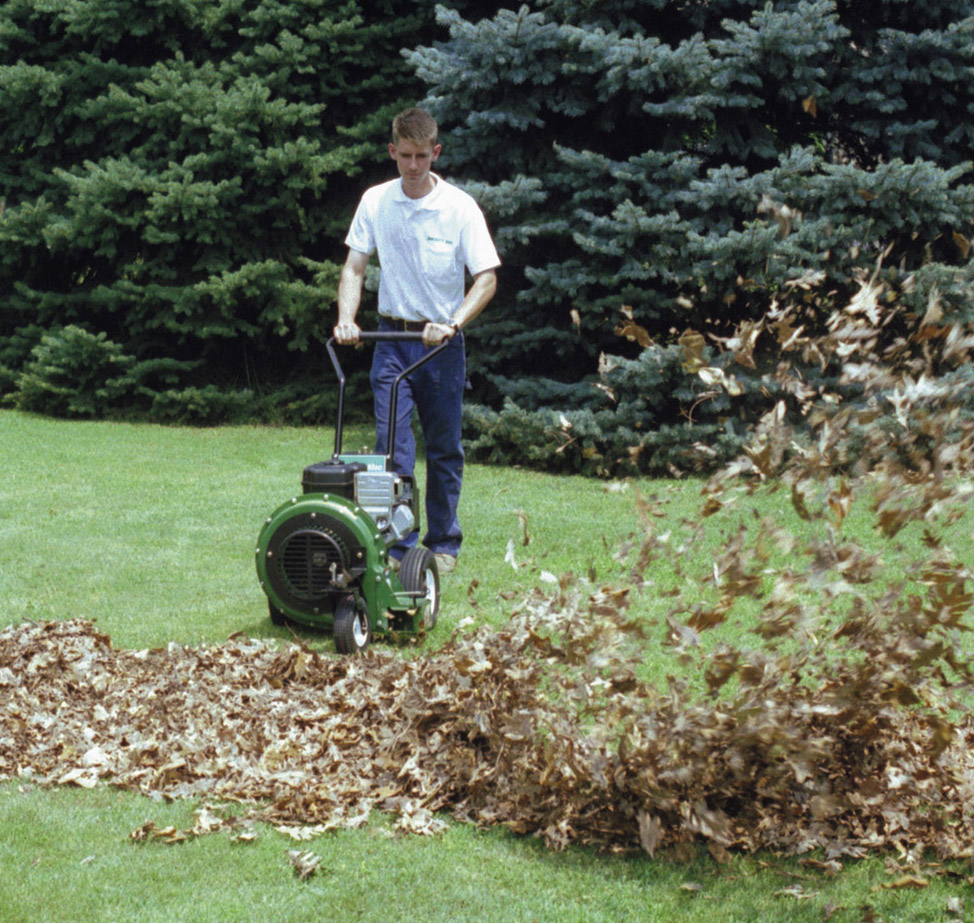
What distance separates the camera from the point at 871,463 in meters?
9.15

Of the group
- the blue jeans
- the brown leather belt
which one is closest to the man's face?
the brown leather belt

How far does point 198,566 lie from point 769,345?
470cm

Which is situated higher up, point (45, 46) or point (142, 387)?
point (45, 46)

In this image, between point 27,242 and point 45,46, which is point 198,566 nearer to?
point 27,242

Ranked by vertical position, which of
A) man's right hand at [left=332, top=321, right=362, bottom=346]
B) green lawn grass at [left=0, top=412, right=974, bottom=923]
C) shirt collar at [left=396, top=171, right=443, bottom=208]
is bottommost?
green lawn grass at [left=0, top=412, right=974, bottom=923]

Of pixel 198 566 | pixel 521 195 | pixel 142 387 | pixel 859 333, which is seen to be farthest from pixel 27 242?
Answer: pixel 859 333

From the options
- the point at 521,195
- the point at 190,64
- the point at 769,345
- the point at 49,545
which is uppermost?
the point at 190,64

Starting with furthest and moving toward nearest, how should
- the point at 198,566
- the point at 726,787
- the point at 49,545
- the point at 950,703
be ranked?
the point at 49,545 → the point at 198,566 → the point at 950,703 → the point at 726,787

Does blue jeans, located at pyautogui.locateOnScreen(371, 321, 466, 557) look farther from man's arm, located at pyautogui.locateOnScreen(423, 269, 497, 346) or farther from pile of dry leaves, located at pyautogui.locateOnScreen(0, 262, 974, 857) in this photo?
pile of dry leaves, located at pyautogui.locateOnScreen(0, 262, 974, 857)

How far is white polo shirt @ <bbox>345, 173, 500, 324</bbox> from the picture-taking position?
5.80m

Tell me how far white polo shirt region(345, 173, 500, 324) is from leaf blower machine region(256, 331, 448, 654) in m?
0.66

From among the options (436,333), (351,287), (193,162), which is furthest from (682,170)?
(193,162)

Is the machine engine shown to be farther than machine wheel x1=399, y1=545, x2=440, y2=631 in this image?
No

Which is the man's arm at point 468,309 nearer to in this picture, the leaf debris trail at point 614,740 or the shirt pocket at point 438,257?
the shirt pocket at point 438,257
